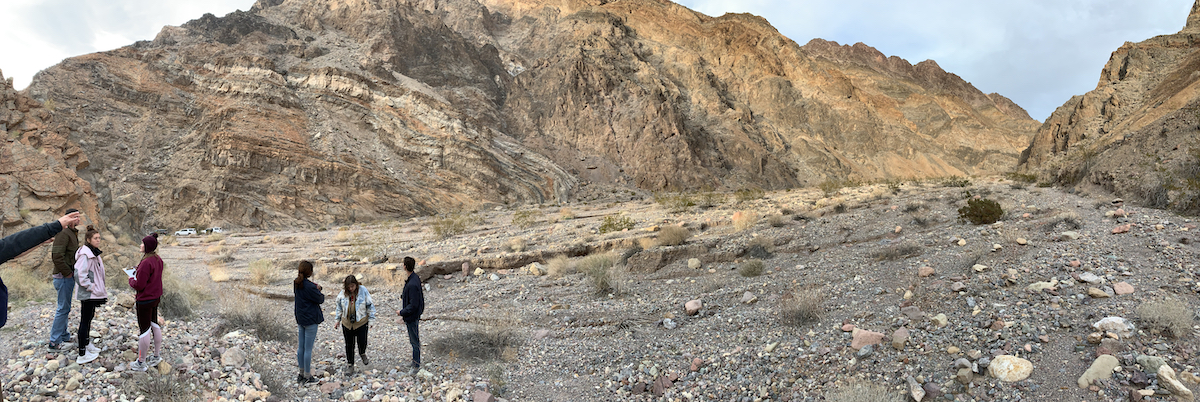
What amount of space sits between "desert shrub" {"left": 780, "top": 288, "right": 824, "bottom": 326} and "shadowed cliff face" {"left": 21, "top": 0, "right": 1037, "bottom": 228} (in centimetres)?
1742

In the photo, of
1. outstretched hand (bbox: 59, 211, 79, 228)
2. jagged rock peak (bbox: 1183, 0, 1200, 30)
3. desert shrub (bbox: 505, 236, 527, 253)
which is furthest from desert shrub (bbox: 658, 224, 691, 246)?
jagged rock peak (bbox: 1183, 0, 1200, 30)

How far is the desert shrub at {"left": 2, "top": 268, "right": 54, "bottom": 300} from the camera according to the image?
7301 millimetres

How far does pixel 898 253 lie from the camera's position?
889 centimetres

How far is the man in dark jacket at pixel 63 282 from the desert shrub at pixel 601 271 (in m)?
6.74

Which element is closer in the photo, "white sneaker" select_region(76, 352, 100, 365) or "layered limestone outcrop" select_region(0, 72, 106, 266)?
"white sneaker" select_region(76, 352, 100, 365)

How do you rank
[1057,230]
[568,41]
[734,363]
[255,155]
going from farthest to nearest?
[568,41] → [255,155] → [1057,230] → [734,363]

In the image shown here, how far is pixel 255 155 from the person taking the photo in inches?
1308

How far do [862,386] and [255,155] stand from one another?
37.1 metres

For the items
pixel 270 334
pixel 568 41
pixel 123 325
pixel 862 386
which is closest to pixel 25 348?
pixel 123 325

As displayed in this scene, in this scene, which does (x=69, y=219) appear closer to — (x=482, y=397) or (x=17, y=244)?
(x=17, y=244)

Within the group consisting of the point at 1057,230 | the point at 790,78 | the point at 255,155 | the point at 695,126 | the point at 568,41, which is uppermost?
the point at 568,41

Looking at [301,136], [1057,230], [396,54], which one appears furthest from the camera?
[396,54]

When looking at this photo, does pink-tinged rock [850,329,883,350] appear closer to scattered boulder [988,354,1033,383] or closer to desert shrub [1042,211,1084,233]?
scattered boulder [988,354,1033,383]

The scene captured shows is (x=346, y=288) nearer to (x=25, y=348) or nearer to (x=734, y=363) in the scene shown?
(x=25, y=348)
